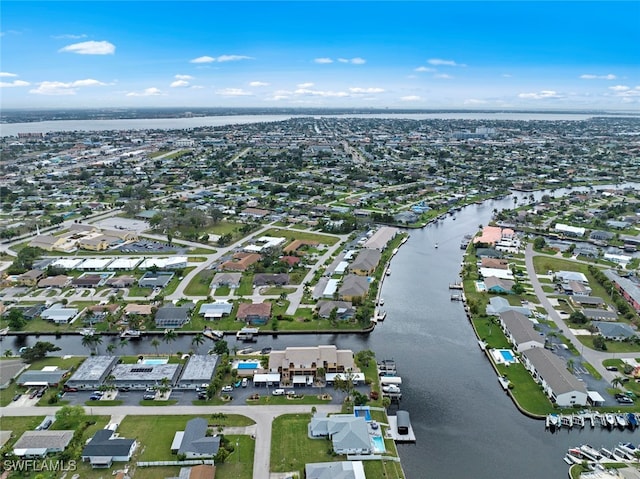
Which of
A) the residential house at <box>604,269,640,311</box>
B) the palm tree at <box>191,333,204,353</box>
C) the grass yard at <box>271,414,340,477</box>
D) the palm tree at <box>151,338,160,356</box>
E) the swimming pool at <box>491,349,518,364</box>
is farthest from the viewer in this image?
the residential house at <box>604,269,640,311</box>

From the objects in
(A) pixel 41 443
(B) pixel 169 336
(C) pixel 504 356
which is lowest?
(C) pixel 504 356

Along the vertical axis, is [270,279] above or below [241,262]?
below

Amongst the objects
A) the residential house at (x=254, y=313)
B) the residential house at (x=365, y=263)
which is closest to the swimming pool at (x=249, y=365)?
the residential house at (x=254, y=313)

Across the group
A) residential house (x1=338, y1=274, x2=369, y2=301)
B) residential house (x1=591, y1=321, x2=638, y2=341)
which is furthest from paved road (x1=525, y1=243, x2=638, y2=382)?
residential house (x1=338, y1=274, x2=369, y2=301)

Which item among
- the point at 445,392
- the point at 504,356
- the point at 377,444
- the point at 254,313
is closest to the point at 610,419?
the point at 504,356

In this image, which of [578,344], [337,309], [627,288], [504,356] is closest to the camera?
[504,356]

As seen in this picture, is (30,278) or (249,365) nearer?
(249,365)

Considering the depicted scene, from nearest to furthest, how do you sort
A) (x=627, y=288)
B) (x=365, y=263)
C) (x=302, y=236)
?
1. (x=627, y=288)
2. (x=365, y=263)
3. (x=302, y=236)

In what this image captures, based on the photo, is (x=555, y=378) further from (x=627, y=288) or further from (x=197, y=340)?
(x=197, y=340)

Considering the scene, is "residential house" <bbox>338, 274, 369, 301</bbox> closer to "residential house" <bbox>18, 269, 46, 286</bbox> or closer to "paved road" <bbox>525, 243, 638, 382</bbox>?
"paved road" <bbox>525, 243, 638, 382</bbox>
